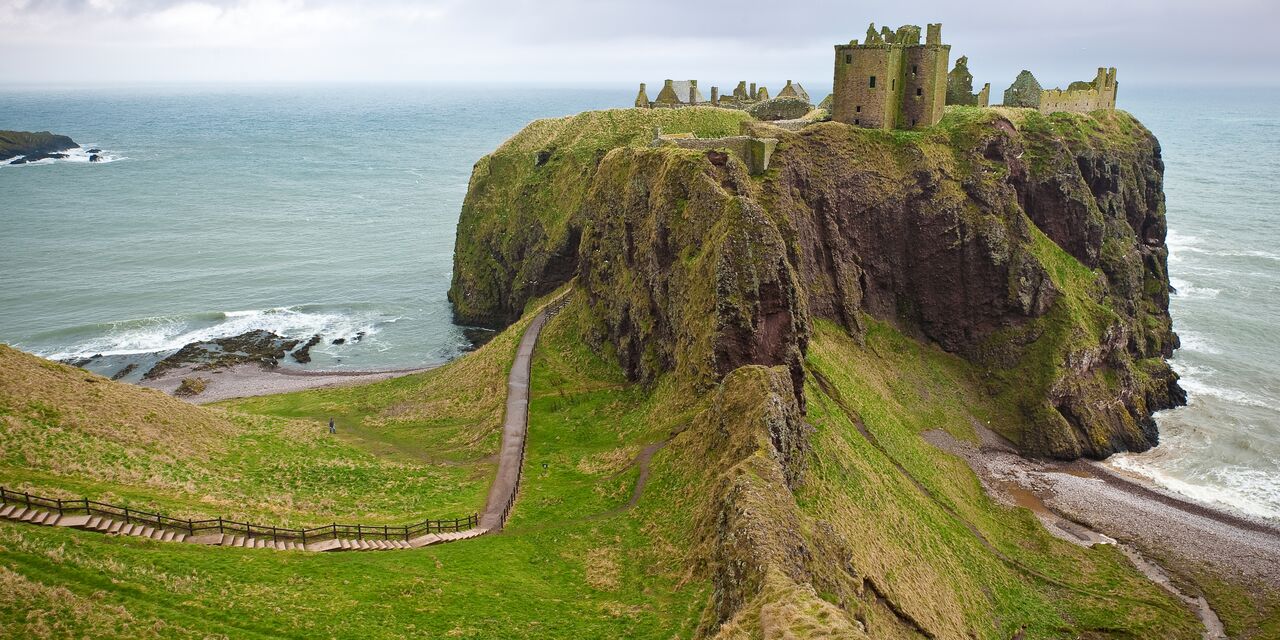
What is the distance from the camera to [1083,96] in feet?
299

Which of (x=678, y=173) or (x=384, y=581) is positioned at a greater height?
(x=678, y=173)

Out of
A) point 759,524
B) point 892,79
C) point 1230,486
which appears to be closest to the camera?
point 759,524

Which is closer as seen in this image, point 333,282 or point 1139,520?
point 1139,520

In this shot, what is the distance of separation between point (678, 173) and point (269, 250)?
280ft

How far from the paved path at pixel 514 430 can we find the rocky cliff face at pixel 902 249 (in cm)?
513

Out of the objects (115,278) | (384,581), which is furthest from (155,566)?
(115,278)

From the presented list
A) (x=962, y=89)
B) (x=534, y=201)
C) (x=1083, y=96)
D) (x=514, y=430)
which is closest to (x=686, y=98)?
(x=534, y=201)

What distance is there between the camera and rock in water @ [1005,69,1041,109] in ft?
284

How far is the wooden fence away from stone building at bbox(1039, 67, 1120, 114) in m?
75.6

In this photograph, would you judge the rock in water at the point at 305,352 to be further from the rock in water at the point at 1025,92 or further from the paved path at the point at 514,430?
the rock in water at the point at 1025,92

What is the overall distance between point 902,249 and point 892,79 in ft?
47.8

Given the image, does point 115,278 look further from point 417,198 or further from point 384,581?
point 384,581

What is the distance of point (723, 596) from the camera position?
2758 centimetres

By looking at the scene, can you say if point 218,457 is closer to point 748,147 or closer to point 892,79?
point 748,147
